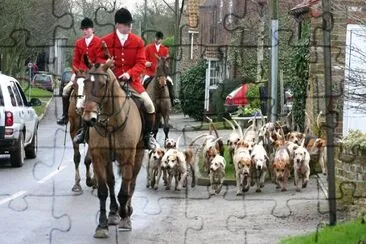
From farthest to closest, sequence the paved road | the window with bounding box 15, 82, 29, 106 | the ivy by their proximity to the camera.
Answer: the ivy < the window with bounding box 15, 82, 29, 106 < the paved road

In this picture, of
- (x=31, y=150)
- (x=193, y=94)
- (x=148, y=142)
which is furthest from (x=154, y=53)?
(x=193, y=94)

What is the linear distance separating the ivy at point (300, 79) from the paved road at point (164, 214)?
5.91 metres

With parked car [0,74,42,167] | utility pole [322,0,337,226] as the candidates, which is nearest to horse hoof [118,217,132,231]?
utility pole [322,0,337,226]

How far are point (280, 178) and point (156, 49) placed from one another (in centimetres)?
387

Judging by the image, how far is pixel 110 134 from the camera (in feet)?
40.5

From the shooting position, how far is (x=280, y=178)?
17.0 metres

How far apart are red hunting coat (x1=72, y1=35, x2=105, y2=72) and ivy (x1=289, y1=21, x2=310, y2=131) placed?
9729 millimetres

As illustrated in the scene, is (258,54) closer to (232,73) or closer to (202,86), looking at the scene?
(232,73)

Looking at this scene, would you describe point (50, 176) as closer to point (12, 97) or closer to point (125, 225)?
point (12, 97)

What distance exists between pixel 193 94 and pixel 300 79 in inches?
368

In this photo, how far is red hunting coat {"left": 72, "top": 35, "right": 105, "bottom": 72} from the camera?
1325cm

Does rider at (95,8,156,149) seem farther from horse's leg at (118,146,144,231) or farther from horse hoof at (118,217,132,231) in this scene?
horse hoof at (118,217,132,231)

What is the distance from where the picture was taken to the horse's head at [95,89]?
11344 mm

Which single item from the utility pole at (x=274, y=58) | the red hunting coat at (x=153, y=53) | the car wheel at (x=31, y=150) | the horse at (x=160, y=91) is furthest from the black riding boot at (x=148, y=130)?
the car wheel at (x=31, y=150)
